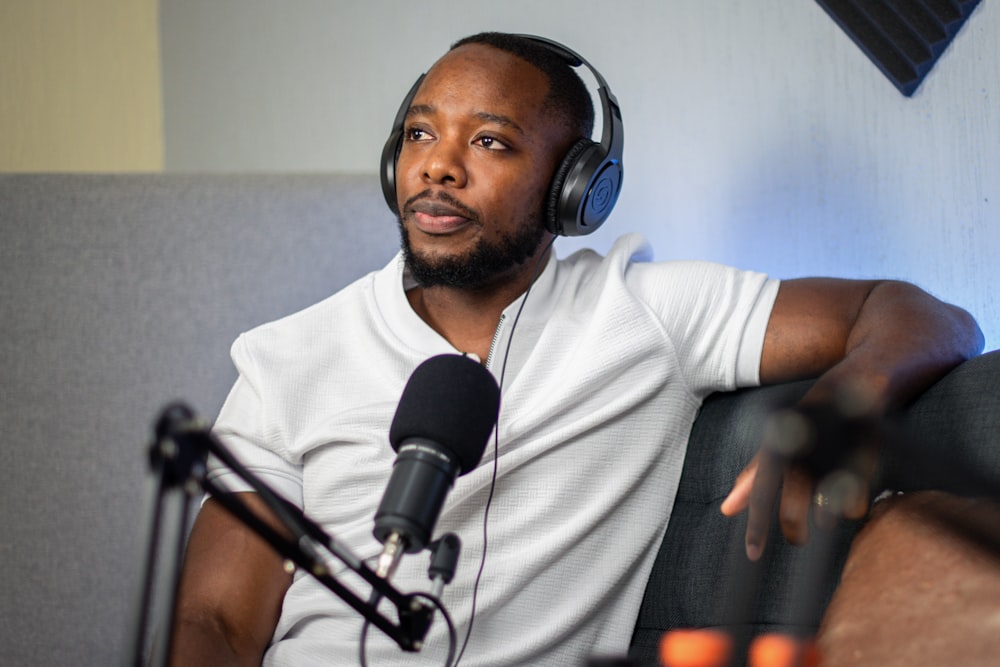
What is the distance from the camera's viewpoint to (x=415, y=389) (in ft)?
2.57

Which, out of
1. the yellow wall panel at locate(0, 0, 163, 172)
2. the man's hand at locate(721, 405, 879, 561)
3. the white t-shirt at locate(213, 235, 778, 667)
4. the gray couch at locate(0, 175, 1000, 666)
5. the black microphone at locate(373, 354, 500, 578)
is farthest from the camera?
the yellow wall panel at locate(0, 0, 163, 172)

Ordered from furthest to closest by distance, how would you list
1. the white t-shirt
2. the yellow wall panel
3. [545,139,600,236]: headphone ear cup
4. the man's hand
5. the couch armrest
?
the yellow wall panel < [545,139,600,236]: headphone ear cup < the white t-shirt < the couch armrest < the man's hand

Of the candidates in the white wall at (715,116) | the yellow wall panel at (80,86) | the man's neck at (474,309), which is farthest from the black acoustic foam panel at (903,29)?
the yellow wall panel at (80,86)

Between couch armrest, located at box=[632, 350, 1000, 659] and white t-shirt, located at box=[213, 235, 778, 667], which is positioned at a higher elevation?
white t-shirt, located at box=[213, 235, 778, 667]

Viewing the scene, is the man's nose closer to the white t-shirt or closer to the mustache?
the mustache

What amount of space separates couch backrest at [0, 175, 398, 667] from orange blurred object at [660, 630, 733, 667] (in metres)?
1.15

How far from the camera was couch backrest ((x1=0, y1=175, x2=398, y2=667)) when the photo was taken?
60.0 inches

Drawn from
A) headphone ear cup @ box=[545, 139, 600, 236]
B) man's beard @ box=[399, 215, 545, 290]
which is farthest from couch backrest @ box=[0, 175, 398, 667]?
headphone ear cup @ box=[545, 139, 600, 236]

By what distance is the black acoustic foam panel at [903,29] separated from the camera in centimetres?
131

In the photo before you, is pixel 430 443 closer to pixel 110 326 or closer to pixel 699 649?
pixel 699 649

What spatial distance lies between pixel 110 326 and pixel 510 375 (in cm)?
70

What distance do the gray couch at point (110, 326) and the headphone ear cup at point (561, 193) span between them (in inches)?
17.6

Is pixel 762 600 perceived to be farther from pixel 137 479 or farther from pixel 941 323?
pixel 137 479

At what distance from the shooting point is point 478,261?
51.8 inches
